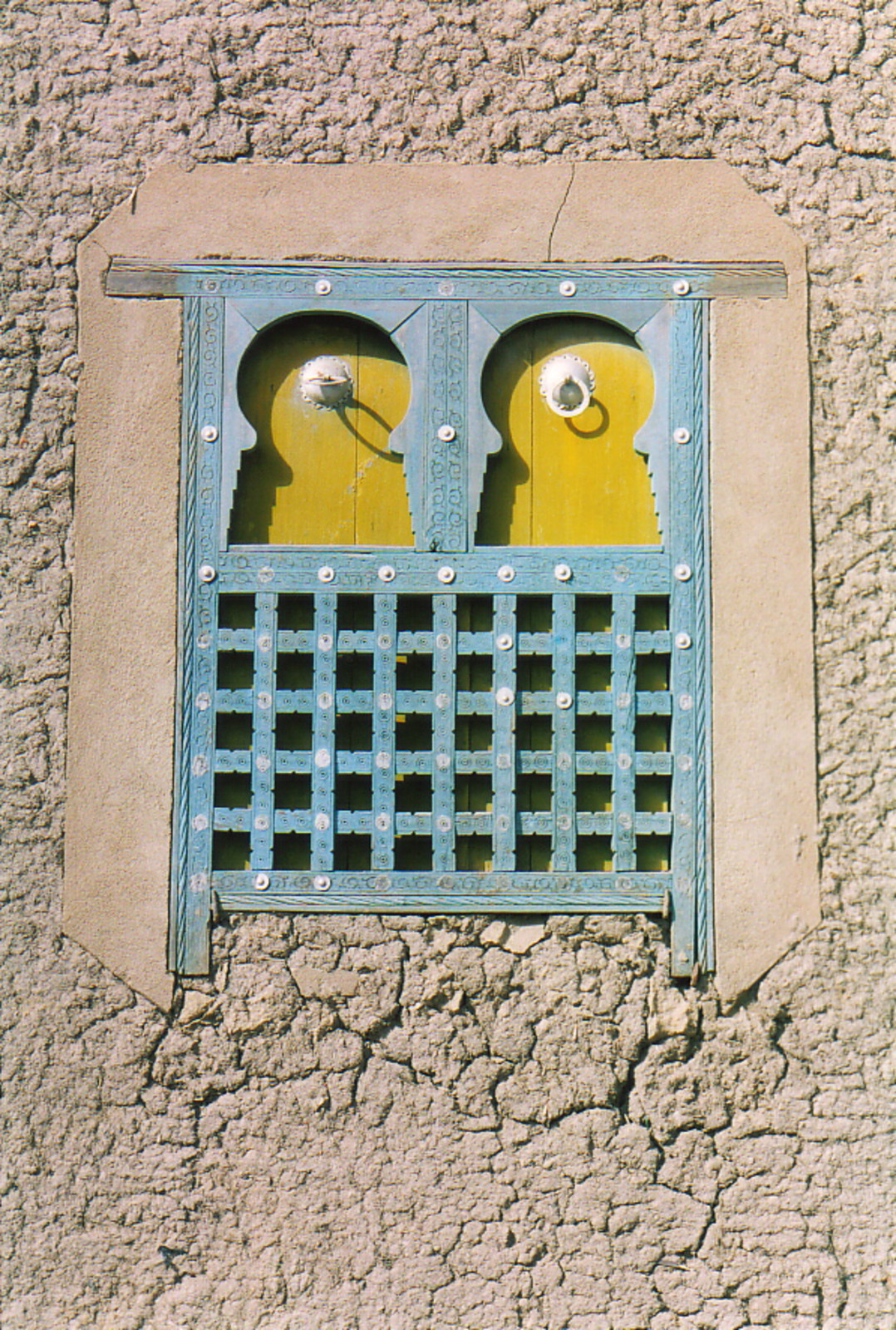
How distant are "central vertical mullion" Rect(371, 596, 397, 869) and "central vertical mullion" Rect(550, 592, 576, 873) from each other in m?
0.41

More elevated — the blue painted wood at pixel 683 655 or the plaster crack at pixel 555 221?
the plaster crack at pixel 555 221

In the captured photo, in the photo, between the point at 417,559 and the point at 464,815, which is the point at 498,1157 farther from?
the point at 417,559

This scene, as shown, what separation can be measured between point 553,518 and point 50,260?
4.89 ft

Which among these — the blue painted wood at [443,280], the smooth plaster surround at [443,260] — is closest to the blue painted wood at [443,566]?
the smooth plaster surround at [443,260]

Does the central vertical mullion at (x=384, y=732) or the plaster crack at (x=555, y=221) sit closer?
the central vertical mullion at (x=384, y=732)

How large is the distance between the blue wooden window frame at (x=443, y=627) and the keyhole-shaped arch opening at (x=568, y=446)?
7cm

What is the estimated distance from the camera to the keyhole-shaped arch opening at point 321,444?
11.6 feet

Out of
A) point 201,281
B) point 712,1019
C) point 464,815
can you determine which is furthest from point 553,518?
point 712,1019

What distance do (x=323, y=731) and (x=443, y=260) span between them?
1.27 metres

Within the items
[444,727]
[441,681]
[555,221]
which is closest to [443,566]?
[441,681]

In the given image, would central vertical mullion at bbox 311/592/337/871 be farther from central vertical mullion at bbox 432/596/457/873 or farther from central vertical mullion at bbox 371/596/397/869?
central vertical mullion at bbox 432/596/457/873

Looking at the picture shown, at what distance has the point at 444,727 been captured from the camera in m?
3.38

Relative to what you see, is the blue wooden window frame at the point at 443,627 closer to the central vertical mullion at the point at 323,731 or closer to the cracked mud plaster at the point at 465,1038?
the central vertical mullion at the point at 323,731

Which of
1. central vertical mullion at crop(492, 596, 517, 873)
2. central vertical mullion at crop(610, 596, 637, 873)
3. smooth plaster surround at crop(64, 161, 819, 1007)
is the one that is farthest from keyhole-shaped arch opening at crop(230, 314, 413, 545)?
central vertical mullion at crop(610, 596, 637, 873)
